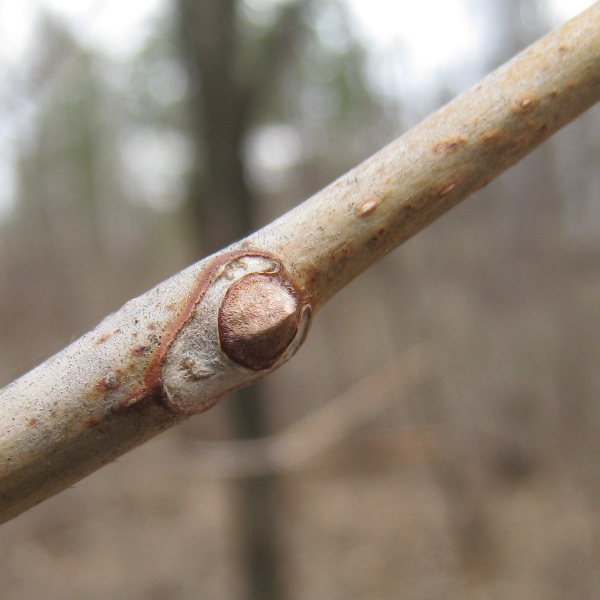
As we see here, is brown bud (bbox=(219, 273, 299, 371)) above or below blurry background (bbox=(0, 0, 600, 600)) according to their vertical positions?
below

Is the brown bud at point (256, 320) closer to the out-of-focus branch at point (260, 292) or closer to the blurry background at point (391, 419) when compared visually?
the out-of-focus branch at point (260, 292)

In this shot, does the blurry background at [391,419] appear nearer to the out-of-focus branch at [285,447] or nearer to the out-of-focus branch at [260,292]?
the out-of-focus branch at [285,447]

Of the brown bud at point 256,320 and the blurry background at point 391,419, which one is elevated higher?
the blurry background at point 391,419

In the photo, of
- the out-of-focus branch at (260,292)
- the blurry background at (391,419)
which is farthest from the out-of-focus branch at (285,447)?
the out-of-focus branch at (260,292)

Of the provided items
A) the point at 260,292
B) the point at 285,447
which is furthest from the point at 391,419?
the point at 260,292

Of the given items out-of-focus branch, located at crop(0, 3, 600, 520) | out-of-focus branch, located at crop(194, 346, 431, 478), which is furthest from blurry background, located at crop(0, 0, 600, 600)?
out-of-focus branch, located at crop(0, 3, 600, 520)

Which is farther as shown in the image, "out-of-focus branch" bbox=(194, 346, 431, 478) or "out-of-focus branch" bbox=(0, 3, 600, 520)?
"out-of-focus branch" bbox=(194, 346, 431, 478)

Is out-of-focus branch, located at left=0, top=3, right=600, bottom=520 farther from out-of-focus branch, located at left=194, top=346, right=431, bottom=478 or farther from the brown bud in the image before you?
out-of-focus branch, located at left=194, top=346, right=431, bottom=478

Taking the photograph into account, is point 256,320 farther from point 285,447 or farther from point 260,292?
point 285,447

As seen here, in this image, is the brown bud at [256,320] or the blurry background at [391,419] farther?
the blurry background at [391,419]
